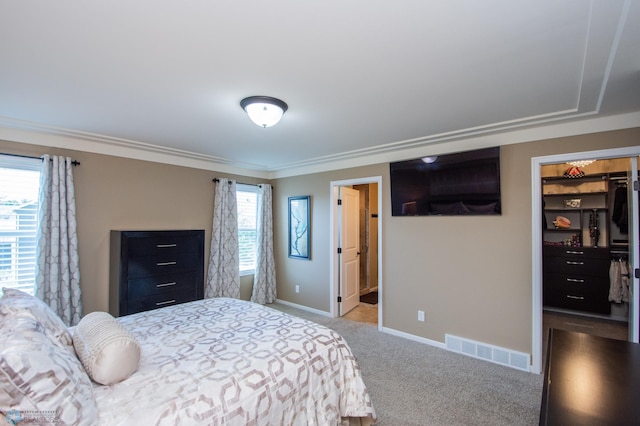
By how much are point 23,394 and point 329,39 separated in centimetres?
198

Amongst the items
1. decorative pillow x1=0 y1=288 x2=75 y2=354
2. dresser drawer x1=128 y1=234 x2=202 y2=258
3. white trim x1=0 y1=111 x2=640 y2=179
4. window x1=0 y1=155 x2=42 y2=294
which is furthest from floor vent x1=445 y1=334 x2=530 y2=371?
window x1=0 y1=155 x2=42 y2=294

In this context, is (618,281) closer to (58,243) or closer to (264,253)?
(264,253)

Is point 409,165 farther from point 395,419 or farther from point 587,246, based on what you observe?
point 587,246

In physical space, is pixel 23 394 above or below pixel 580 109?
below

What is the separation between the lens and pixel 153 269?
133 inches

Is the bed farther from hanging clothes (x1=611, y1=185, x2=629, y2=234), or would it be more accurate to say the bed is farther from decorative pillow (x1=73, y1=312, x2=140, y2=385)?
hanging clothes (x1=611, y1=185, x2=629, y2=234)

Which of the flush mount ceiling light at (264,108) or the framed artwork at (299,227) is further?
the framed artwork at (299,227)

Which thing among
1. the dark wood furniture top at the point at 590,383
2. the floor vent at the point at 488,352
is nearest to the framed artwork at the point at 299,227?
the floor vent at the point at 488,352

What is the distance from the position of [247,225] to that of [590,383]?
4558mm

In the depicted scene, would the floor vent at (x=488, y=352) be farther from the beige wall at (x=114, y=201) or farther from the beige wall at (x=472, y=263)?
the beige wall at (x=114, y=201)

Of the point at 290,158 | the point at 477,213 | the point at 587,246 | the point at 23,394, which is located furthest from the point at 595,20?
the point at 587,246

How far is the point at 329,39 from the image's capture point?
1554 mm

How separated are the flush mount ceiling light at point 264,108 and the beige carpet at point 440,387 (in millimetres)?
2468

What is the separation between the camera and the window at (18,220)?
2.94 m
